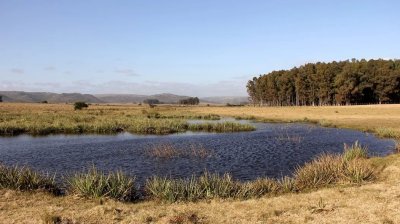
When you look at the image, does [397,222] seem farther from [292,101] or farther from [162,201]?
[292,101]

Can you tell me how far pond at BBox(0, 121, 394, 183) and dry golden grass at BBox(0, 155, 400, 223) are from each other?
24.1 ft

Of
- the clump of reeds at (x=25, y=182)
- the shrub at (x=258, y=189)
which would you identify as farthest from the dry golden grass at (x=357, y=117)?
the clump of reeds at (x=25, y=182)

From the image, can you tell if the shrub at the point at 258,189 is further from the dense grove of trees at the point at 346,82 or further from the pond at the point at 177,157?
the dense grove of trees at the point at 346,82

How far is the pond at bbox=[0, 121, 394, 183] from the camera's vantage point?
27266 millimetres

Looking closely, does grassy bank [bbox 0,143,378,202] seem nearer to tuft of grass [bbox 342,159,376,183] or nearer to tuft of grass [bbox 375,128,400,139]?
tuft of grass [bbox 342,159,376,183]

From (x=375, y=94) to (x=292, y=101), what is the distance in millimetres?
42114

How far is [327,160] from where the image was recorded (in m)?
22.3

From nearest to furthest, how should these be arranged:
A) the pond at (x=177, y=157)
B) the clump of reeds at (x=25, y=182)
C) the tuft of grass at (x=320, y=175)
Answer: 1. the clump of reeds at (x=25, y=182)
2. the tuft of grass at (x=320, y=175)
3. the pond at (x=177, y=157)

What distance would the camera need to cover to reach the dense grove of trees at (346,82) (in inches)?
4968

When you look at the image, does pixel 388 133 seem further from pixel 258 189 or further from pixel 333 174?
pixel 258 189

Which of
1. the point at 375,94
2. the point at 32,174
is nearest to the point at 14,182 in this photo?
the point at 32,174

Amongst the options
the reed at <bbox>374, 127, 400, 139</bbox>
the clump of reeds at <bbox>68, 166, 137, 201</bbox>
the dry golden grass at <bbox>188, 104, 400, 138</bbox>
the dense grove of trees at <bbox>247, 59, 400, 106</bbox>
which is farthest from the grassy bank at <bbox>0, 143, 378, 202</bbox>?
the dense grove of trees at <bbox>247, 59, 400, 106</bbox>

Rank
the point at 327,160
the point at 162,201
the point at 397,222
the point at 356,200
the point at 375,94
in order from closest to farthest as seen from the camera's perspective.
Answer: the point at 397,222, the point at 356,200, the point at 162,201, the point at 327,160, the point at 375,94

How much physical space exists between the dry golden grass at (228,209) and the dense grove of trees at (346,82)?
116 meters
